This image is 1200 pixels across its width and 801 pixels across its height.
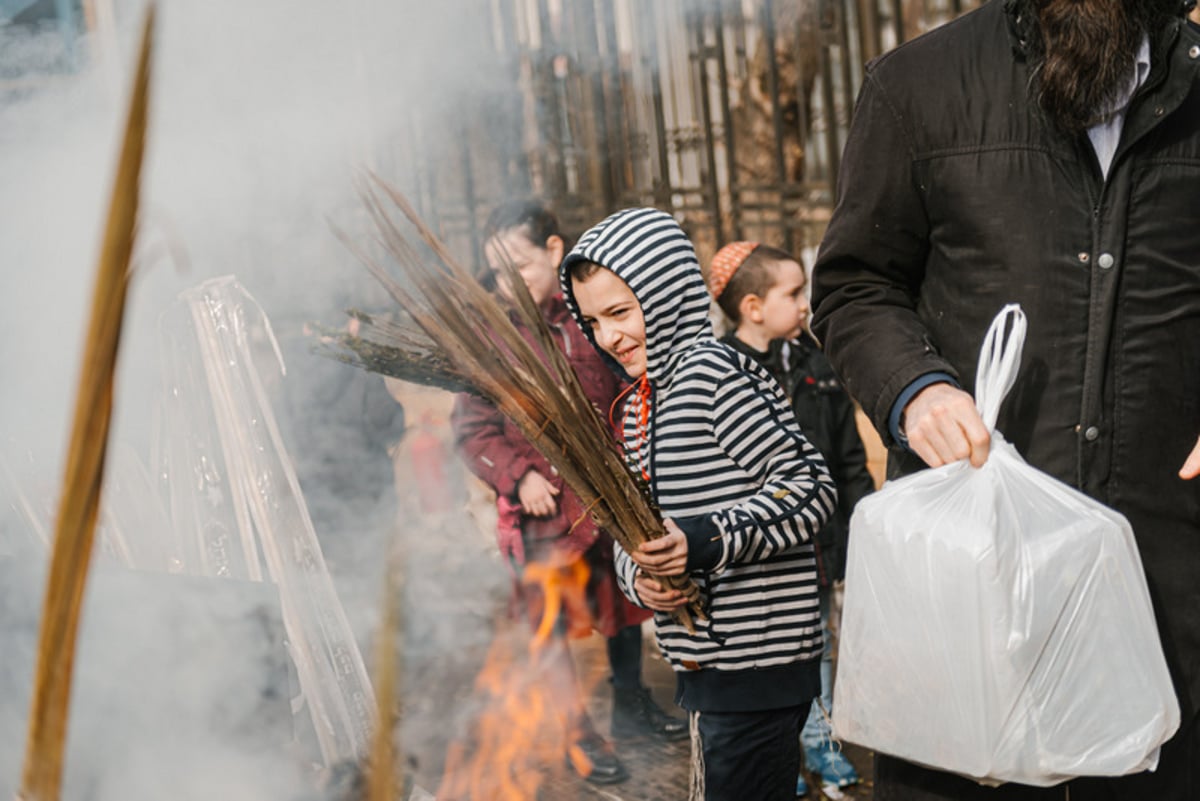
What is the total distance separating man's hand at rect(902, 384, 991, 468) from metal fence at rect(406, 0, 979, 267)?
4.29 meters

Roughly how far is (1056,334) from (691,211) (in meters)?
4.43

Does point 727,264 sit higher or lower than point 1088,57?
lower

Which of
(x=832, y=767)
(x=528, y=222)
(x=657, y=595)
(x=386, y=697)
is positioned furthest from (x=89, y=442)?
(x=528, y=222)

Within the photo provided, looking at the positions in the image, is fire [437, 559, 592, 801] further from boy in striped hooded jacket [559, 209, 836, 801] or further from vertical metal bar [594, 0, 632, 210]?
vertical metal bar [594, 0, 632, 210]

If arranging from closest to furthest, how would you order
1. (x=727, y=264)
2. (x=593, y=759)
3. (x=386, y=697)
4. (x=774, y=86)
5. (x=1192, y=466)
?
(x=386, y=697) → (x=1192, y=466) → (x=593, y=759) → (x=727, y=264) → (x=774, y=86)

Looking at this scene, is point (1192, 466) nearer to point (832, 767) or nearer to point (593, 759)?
point (832, 767)

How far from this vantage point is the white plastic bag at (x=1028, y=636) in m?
1.53

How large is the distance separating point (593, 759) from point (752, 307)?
5.02 feet

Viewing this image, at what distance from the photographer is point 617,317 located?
8.67 feet

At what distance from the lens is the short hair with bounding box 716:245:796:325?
403 centimetres

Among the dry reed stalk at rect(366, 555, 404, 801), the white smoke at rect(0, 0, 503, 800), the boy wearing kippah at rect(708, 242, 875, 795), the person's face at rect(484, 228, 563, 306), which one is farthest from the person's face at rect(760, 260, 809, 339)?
the dry reed stalk at rect(366, 555, 404, 801)

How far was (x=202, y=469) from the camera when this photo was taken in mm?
2553

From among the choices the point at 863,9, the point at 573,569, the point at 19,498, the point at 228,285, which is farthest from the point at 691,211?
the point at 19,498

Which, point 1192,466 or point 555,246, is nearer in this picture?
point 1192,466
